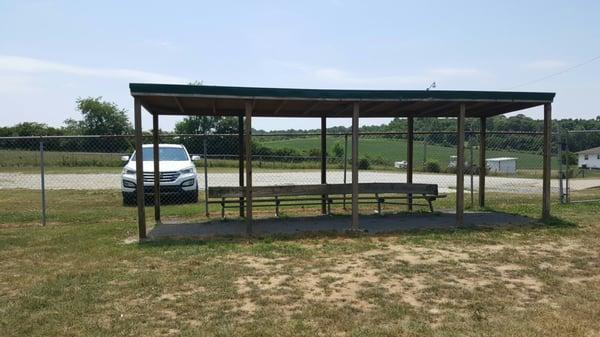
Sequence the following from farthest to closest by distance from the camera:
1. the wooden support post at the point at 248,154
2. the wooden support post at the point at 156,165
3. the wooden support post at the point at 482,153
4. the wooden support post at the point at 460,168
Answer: the wooden support post at the point at 482,153
the wooden support post at the point at 156,165
the wooden support post at the point at 460,168
the wooden support post at the point at 248,154

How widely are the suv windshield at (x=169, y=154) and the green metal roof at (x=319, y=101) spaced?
3058mm

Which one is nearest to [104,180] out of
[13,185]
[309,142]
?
[13,185]

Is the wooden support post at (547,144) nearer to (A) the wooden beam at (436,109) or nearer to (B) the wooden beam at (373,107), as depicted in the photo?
(A) the wooden beam at (436,109)

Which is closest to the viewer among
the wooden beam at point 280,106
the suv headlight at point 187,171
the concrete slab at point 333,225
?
the concrete slab at point 333,225

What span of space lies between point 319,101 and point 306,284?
425 centimetres

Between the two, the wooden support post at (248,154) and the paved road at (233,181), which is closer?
the wooden support post at (248,154)

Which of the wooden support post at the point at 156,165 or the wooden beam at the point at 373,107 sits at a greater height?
the wooden beam at the point at 373,107

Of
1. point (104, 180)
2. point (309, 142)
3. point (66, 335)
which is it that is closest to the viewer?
point (66, 335)

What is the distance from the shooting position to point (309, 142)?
144 ft

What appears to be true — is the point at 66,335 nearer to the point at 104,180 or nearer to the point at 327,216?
the point at 327,216

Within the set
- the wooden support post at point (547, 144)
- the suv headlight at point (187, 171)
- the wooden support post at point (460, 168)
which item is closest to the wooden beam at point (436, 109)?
the wooden support post at point (460, 168)

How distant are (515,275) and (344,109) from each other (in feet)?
18.5

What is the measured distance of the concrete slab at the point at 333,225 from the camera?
8.93m

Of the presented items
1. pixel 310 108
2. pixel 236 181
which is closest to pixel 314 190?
pixel 310 108
